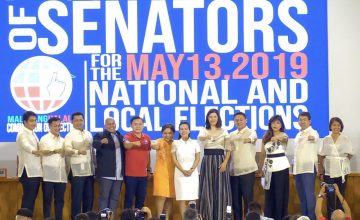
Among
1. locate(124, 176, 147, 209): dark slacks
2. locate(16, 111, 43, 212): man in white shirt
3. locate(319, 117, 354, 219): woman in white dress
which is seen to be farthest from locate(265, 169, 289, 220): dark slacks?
locate(16, 111, 43, 212): man in white shirt

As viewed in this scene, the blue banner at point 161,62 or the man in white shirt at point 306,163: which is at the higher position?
the blue banner at point 161,62

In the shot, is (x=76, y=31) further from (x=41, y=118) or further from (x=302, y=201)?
(x=302, y=201)

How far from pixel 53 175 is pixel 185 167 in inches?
57.6

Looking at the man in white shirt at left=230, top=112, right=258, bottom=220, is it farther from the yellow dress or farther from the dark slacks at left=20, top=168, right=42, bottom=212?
the dark slacks at left=20, top=168, right=42, bottom=212

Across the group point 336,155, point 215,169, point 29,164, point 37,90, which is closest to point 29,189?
point 29,164

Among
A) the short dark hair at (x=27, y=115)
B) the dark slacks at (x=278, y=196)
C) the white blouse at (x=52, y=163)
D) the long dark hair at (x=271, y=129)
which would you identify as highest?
the short dark hair at (x=27, y=115)

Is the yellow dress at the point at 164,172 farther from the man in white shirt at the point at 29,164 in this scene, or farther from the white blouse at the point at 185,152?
the man in white shirt at the point at 29,164

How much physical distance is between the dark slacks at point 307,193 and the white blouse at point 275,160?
0.90 feet

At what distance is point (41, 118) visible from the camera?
470 inches

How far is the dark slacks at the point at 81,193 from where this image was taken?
36.3 feet

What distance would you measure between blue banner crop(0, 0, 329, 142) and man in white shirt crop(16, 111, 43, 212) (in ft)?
2.91

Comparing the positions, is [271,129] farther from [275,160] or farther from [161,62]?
[161,62]

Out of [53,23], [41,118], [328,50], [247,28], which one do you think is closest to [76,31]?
[53,23]

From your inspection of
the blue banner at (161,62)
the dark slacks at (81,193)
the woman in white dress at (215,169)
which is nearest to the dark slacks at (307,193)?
the woman in white dress at (215,169)
